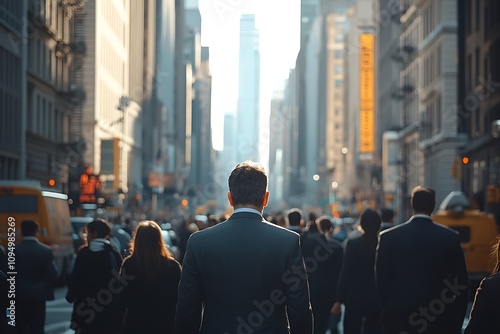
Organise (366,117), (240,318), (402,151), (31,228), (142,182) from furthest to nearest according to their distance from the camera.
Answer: (366,117) < (142,182) < (402,151) < (31,228) < (240,318)

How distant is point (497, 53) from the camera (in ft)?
185

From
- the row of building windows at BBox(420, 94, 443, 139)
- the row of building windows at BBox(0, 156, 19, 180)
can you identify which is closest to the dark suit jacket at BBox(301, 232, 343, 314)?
the row of building windows at BBox(0, 156, 19, 180)

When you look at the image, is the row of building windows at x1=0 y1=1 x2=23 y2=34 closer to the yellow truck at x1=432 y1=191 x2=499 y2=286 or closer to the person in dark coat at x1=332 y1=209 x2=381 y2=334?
the yellow truck at x1=432 y1=191 x2=499 y2=286

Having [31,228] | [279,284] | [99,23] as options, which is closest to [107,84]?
[99,23]

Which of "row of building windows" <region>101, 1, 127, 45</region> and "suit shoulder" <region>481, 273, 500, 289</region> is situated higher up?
"row of building windows" <region>101, 1, 127, 45</region>

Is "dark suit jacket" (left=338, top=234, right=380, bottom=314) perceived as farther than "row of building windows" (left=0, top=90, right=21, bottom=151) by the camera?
No

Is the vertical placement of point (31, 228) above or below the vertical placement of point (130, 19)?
below

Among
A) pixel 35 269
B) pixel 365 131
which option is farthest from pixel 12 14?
pixel 365 131

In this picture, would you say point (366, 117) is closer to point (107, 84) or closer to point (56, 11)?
point (107, 84)

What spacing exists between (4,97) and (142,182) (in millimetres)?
66222

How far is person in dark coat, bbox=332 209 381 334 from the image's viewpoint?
1398cm

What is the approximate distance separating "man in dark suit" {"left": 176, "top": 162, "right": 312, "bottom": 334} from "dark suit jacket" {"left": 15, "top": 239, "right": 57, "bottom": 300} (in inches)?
284

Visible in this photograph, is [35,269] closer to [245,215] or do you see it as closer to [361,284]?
[361,284]

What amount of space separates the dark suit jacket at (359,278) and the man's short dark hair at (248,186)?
704 cm
